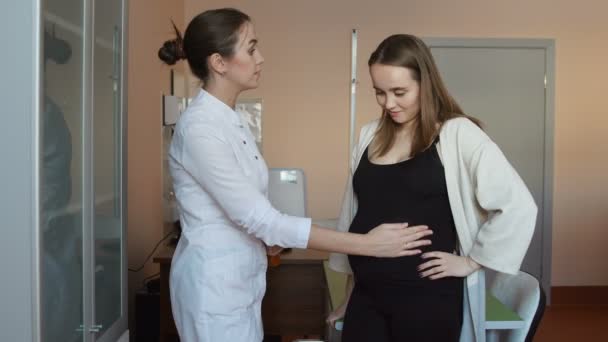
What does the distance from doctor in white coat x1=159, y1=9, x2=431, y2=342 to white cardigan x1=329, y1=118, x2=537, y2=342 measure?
0.38ft

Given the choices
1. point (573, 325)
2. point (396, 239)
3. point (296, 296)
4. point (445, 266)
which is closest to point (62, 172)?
point (396, 239)

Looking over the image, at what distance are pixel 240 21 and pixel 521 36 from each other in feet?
11.5

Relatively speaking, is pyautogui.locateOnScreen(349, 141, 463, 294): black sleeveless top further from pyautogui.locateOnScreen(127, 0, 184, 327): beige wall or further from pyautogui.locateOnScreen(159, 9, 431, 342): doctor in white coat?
pyautogui.locateOnScreen(127, 0, 184, 327): beige wall

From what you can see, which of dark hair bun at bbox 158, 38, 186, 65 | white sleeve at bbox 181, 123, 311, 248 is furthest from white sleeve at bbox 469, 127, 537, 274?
dark hair bun at bbox 158, 38, 186, 65

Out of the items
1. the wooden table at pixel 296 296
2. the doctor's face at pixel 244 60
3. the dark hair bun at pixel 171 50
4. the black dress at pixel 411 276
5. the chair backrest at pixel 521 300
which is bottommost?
the wooden table at pixel 296 296

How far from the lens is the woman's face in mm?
1441

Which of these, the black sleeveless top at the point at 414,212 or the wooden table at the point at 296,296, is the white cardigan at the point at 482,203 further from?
the wooden table at the point at 296,296

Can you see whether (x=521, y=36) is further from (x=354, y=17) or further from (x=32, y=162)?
(x=32, y=162)

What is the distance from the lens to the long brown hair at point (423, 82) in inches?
56.5

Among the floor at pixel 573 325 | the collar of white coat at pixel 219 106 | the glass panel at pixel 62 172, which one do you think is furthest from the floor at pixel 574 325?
the glass panel at pixel 62 172

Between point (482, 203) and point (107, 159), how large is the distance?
39.8 inches

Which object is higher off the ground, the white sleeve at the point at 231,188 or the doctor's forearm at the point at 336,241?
the white sleeve at the point at 231,188

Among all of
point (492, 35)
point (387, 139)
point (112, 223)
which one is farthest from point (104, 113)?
point (492, 35)

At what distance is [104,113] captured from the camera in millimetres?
1678
